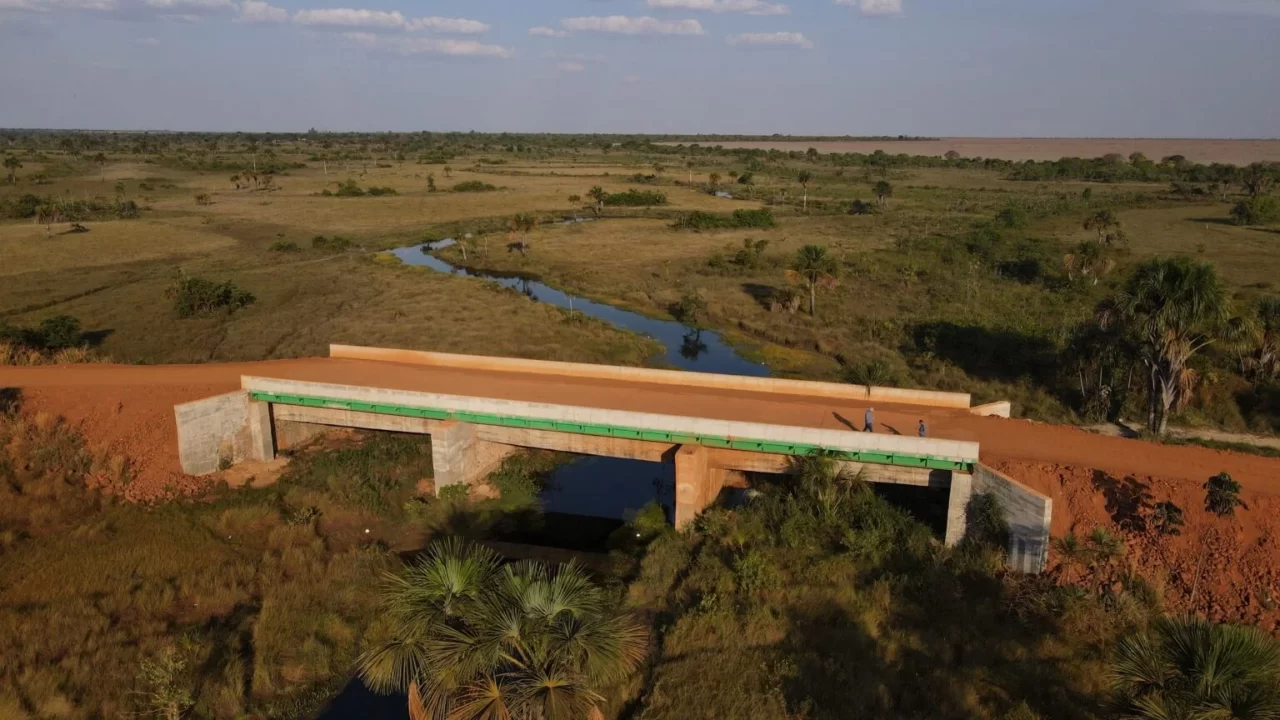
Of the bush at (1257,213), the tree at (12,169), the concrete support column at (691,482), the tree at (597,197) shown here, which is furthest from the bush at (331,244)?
the bush at (1257,213)

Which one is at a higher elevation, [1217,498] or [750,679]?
[1217,498]

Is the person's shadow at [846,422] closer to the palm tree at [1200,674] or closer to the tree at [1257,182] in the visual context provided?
the palm tree at [1200,674]

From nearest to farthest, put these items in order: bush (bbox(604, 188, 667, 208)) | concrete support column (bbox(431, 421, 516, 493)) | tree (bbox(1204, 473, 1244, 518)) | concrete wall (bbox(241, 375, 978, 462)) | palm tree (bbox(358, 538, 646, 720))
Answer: palm tree (bbox(358, 538, 646, 720)) < tree (bbox(1204, 473, 1244, 518)) < concrete wall (bbox(241, 375, 978, 462)) < concrete support column (bbox(431, 421, 516, 493)) < bush (bbox(604, 188, 667, 208))

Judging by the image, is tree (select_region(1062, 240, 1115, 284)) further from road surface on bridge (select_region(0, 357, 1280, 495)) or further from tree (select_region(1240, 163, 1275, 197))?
tree (select_region(1240, 163, 1275, 197))

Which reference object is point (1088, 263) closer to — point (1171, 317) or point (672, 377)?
point (1171, 317)

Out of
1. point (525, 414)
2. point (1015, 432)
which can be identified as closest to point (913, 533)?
point (1015, 432)

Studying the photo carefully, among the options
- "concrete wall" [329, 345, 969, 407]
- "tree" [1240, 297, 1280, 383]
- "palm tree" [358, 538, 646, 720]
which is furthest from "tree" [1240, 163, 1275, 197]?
"palm tree" [358, 538, 646, 720]

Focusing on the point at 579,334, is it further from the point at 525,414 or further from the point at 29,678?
the point at 29,678
